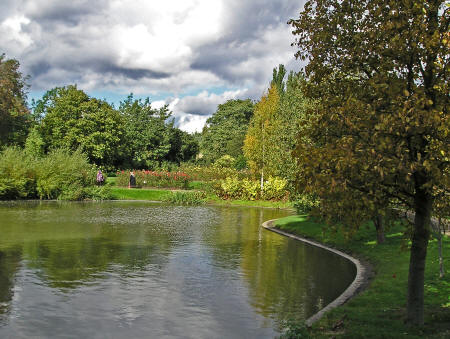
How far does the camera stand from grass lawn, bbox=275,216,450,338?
8281mm

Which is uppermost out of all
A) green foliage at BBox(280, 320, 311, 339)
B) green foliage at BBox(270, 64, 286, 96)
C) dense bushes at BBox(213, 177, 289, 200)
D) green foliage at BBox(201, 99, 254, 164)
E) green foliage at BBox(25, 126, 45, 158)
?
green foliage at BBox(270, 64, 286, 96)

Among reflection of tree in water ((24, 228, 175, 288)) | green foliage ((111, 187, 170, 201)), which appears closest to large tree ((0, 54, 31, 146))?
green foliage ((111, 187, 170, 201))

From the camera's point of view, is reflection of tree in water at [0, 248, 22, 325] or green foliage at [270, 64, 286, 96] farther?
green foliage at [270, 64, 286, 96]

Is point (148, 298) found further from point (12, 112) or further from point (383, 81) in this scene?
point (12, 112)

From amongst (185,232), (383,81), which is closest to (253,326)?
(383,81)

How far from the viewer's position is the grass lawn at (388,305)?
8.28 metres

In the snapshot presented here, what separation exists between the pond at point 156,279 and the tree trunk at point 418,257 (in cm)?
267

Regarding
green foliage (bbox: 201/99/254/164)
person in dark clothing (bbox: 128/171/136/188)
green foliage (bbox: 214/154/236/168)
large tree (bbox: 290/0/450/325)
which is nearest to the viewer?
large tree (bbox: 290/0/450/325)

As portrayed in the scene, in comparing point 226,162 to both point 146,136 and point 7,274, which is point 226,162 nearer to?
point 146,136

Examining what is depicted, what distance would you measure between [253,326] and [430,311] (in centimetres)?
372

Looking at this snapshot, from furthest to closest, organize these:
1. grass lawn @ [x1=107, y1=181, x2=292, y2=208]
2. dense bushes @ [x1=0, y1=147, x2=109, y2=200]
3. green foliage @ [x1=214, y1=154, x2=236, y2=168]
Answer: green foliage @ [x1=214, y1=154, x2=236, y2=168] < grass lawn @ [x1=107, y1=181, x2=292, y2=208] < dense bushes @ [x1=0, y1=147, x2=109, y2=200]

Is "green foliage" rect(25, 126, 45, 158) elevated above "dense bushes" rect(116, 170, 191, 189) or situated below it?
above

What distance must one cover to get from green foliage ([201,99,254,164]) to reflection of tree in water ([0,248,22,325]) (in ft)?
174

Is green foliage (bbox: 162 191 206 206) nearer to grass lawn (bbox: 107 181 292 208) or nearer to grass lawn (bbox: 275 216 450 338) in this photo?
grass lawn (bbox: 107 181 292 208)
